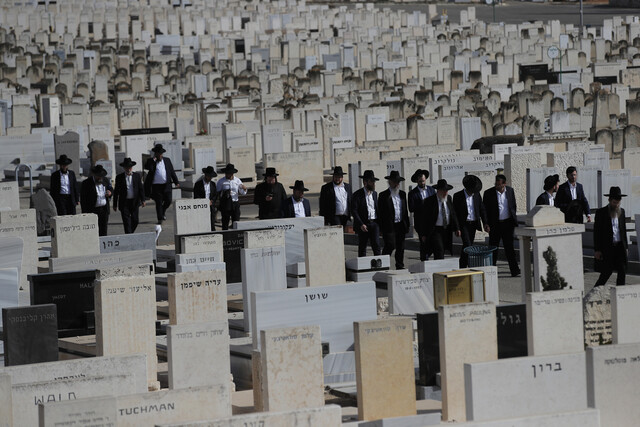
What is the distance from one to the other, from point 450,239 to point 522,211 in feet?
→ 14.2

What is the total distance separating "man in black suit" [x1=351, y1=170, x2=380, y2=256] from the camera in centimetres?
1888

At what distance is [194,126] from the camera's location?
33469 mm

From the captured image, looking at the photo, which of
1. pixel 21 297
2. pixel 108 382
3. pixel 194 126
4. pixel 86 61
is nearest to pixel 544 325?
pixel 108 382

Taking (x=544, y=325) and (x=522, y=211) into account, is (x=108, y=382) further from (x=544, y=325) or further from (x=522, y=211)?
(x=522, y=211)

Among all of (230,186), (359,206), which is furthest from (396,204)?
(230,186)

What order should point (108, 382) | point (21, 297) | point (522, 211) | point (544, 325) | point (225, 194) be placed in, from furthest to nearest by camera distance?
point (522, 211), point (225, 194), point (21, 297), point (544, 325), point (108, 382)

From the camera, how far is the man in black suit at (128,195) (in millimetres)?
21078

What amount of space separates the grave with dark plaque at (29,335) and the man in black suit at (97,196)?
718 cm

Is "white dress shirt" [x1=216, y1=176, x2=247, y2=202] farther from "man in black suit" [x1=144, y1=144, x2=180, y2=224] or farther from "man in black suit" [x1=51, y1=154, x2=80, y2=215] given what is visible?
"man in black suit" [x1=51, y1=154, x2=80, y2=215]

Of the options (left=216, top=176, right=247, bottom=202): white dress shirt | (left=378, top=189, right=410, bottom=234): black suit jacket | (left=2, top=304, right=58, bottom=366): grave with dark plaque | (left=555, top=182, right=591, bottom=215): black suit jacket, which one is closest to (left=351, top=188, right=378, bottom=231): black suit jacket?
(left=378, top=189, right=410, bottom=234): black suit jacket

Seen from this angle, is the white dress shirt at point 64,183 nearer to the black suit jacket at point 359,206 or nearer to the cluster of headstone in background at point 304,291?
the cluster of headstone in background at point 304,291

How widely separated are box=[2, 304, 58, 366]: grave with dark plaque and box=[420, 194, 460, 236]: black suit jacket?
6242 millimetres

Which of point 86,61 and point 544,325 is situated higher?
point 86,61

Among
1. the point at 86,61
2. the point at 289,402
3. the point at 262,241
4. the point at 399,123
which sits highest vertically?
the point at 86,61
